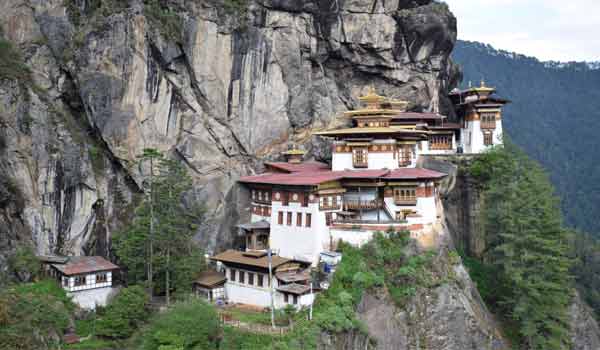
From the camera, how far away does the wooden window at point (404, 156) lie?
41625 mm

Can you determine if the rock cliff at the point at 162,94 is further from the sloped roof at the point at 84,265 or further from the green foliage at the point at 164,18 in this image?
the sloped roof at the point at 84,265

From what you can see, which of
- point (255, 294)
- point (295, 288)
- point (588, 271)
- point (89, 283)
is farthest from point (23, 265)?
point (588, 271)

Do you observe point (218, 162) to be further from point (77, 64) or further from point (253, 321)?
point (253, 321)

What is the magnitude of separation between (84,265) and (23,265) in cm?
336

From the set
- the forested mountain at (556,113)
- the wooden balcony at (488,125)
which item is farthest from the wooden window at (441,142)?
the forested mountain at (556,113)

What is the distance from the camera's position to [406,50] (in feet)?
166

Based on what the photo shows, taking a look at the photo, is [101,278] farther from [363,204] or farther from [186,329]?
[363,204]

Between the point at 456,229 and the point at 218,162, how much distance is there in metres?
18.7

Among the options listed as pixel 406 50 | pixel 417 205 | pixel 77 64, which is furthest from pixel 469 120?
pixel 77 64

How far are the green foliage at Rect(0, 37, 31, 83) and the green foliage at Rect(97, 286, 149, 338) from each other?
1570 centimetres

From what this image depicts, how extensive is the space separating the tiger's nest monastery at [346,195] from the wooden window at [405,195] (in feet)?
0.06

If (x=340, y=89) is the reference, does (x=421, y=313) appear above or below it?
below

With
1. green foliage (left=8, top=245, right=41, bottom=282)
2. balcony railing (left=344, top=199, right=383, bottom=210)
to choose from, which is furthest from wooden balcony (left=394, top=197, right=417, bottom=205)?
green foliage (left=8, top=245, right=41, bottom=282)

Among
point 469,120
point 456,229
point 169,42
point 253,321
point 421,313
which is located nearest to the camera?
point 253,321
